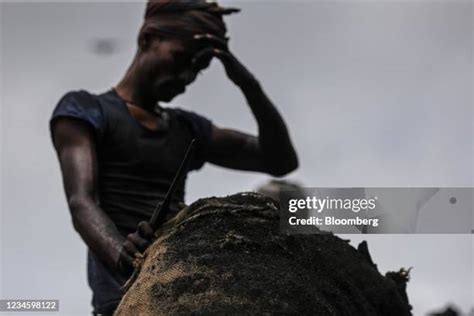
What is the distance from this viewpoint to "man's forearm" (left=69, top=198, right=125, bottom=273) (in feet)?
8.06

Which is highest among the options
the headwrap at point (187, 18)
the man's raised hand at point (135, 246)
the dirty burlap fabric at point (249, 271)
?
the headwrap at point (187, 18)

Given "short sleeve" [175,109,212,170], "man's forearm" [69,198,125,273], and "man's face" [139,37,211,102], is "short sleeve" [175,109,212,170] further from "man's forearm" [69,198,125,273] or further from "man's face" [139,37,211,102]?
"man's forearm" [69,198,125,273]

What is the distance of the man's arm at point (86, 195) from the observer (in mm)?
2439

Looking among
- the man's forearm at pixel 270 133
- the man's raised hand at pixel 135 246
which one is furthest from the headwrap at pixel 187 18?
the man's raised hand at pixel 135 246

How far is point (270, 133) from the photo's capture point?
303 cm

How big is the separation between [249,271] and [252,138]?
1.36 metres

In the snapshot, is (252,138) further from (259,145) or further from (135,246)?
(135,246)

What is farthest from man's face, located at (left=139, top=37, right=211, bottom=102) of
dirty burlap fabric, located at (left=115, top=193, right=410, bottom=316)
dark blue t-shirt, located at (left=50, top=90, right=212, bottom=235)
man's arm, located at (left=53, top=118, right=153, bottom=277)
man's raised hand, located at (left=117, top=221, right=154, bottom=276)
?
dirty burlap fabric, located at (left=115, top=193, right=410, bottom=316)

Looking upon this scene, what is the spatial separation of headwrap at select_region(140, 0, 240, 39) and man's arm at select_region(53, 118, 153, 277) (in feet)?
1.19

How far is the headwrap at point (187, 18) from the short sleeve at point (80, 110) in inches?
10.9

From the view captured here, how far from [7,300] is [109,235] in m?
0.57

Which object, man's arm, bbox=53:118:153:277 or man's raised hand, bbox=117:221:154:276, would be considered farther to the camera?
man's arm, bbox=53:118:153:277

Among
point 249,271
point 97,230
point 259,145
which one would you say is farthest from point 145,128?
point 249,271

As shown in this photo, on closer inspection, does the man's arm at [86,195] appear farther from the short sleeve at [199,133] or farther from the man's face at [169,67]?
the short sleeve at [199,133]
